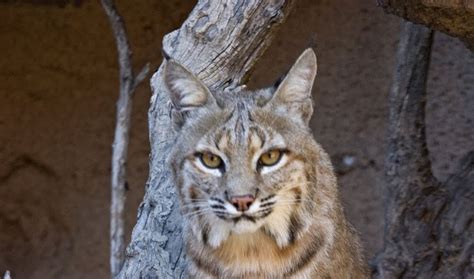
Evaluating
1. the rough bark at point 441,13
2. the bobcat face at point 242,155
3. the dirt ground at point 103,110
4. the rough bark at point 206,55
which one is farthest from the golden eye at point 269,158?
the dirt ground at point 103,110

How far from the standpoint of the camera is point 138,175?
642 centimetres

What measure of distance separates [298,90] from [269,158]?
0.29 meters

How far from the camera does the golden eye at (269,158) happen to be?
336 cm

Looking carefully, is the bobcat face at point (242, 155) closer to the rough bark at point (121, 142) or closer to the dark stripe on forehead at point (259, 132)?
the dark stripe on forehead at point (259, 132)

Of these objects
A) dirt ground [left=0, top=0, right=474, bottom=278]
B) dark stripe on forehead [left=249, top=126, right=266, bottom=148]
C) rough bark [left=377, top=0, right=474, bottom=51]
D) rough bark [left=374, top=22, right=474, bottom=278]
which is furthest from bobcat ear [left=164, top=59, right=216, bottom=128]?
dirt ground [left=0, top=0, right=474, bottom=278]

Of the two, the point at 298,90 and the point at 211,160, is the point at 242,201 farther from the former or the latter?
the point at 298,90

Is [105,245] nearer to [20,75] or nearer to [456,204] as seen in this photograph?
[20,75]

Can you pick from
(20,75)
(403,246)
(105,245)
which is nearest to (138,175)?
(105,245)

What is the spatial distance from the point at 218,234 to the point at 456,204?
5.78 feet

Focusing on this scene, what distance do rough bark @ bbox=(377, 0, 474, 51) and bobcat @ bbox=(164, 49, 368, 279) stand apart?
0.46 meters

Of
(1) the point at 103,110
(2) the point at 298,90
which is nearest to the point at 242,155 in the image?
(2) the point at 298,90

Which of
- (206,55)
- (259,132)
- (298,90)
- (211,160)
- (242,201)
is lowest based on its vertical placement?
(242,201)

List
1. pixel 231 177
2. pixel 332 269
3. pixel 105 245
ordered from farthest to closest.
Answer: pixel 105 245 → pixel 332 269 → pixel 231 177

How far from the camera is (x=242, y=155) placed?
3334mm
